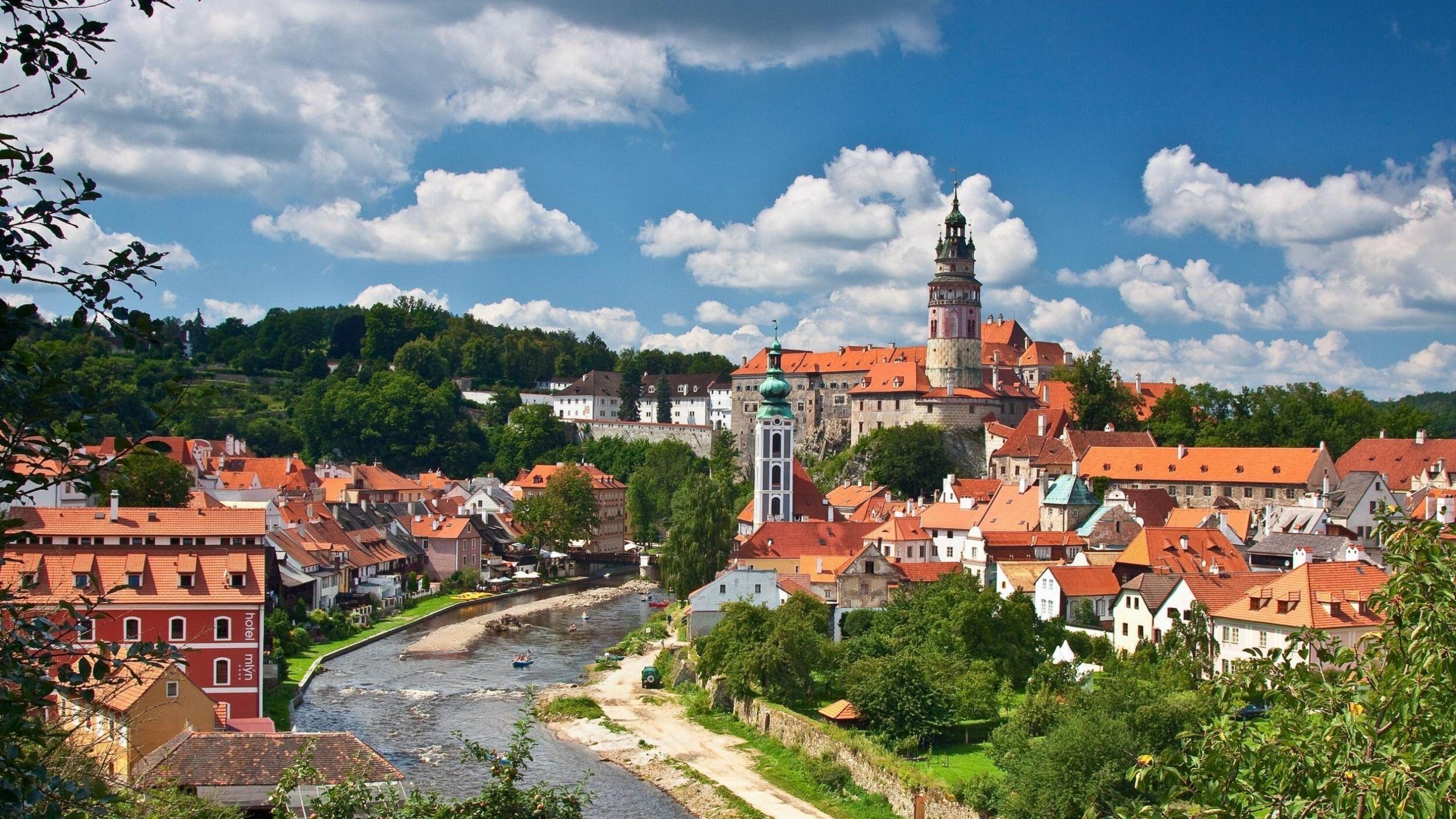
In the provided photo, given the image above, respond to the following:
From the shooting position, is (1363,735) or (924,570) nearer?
(1363,735)

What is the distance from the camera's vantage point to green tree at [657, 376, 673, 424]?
357 ft

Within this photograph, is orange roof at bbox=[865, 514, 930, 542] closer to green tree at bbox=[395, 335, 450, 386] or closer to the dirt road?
the dirt road

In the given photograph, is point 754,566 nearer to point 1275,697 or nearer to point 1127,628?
point 1127,628

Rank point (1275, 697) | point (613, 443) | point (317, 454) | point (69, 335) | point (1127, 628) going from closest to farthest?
point (69, 335) < point (1275, 697) < point (1127, 628) < point (317, 454) < point (613, 443)

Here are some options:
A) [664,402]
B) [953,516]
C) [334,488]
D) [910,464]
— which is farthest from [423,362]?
[953,516]

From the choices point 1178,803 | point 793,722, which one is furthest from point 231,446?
point 1178,803


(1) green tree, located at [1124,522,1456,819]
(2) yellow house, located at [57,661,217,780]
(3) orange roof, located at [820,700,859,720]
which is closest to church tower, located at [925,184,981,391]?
(3) orange roof, located at [820,700,859,720]

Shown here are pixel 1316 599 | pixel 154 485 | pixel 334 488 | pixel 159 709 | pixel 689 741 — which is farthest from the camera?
pixel 334 488

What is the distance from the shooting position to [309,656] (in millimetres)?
37531

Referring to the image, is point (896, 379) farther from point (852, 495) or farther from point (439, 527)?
point (439, 527)

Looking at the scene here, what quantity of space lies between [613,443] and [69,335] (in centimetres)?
8818

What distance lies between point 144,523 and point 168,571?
15.9ft

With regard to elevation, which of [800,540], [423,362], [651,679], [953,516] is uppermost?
[423,362]

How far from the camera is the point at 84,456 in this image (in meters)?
5.32
